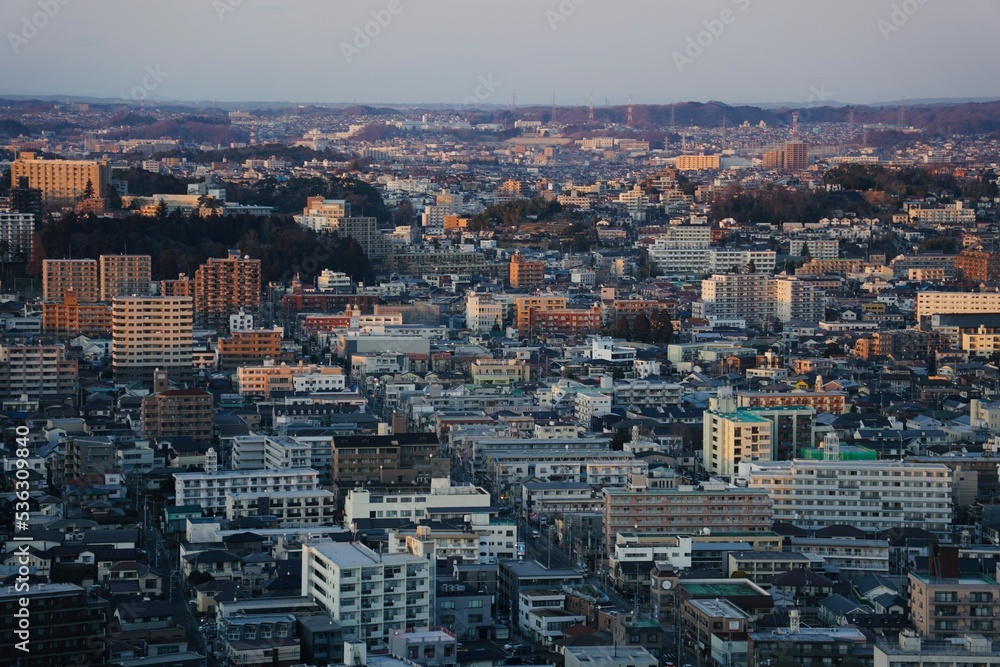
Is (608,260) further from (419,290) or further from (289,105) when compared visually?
(289,105)

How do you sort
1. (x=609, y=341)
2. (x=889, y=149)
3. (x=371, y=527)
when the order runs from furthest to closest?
(x=889, y=149) → (x=609, y=341) → (x=371, y=527)

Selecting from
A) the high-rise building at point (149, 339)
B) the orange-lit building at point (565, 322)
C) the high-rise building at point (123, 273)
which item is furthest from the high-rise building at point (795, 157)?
the high-rise building at point (149, 339)

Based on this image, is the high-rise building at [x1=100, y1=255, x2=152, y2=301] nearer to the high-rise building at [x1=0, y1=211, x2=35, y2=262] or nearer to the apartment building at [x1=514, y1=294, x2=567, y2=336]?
the high-rise building at [x1=0, y1=211, x2=35, y2=262]

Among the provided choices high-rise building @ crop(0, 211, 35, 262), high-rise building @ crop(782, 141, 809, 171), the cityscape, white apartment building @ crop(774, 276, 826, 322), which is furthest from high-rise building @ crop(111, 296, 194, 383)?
high-rise building @ crop(782, 141, 809, 171)

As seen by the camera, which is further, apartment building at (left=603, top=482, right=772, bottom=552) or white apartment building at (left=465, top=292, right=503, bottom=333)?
white apartment building at (left=465, top=292, right=503, bottom=333)

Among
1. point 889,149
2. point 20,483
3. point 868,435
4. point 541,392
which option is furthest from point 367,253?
point 889,149

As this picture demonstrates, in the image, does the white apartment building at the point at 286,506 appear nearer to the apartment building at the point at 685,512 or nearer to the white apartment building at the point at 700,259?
the apartment building at the point at 685,512
